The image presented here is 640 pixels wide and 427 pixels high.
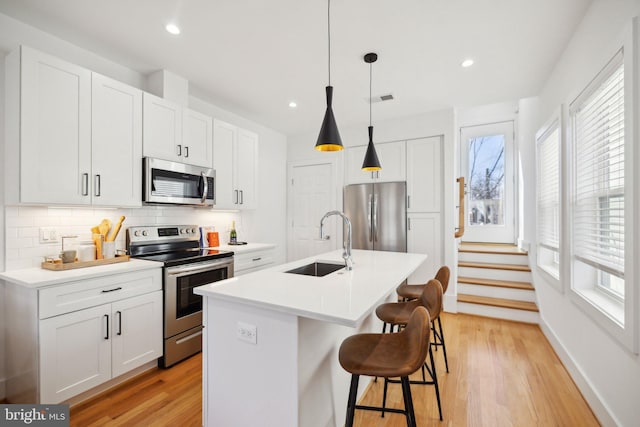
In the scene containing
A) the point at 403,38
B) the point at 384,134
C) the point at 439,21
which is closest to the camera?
the point at 439,21

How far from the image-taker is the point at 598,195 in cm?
191

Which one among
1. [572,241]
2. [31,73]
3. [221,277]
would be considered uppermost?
[31,73]

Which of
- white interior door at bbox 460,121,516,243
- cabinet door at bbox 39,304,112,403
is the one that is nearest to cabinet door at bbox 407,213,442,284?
white interior door at bbox 460,121,516,243

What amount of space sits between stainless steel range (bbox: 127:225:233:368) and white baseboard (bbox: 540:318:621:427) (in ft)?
9.75

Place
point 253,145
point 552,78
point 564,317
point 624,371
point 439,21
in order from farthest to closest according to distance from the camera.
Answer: point 253,145 < point 552,78 < point 564,317 < point 439,21 < point 624,371

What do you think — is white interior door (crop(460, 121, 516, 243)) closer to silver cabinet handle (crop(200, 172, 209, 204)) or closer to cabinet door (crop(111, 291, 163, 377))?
silver cabinet handle (crop(200, 172, 209, 204))

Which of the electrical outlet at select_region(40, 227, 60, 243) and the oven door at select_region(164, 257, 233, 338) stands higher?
the electrical outlet at select_region(40, 227, 60, 243)

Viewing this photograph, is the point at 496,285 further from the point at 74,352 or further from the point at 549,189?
the point at 74,352

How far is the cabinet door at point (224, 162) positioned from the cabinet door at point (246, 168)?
0.10 meters

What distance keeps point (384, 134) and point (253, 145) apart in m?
1.91

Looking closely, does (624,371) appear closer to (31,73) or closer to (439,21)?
(439,21)

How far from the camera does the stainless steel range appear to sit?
243 centimetres

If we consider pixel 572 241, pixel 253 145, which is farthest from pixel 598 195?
pixel 253 145

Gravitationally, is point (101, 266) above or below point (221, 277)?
above
